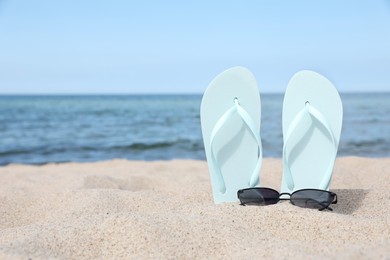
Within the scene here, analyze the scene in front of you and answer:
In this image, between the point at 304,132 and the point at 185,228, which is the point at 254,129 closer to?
the point at 304,132

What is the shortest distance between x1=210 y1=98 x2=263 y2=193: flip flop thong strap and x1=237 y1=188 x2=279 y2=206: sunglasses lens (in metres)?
0.14

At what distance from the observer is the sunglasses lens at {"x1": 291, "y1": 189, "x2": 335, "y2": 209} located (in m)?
2.65

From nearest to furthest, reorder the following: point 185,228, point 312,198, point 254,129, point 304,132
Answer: point 185,228 → point 312,198 → point 254,129 → point 304,132

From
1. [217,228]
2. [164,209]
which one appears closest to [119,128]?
[164,209]

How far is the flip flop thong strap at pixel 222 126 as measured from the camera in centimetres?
285

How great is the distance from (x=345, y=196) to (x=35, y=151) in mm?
6587

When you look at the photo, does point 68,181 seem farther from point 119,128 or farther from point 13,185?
point 119,128

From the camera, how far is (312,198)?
268cm

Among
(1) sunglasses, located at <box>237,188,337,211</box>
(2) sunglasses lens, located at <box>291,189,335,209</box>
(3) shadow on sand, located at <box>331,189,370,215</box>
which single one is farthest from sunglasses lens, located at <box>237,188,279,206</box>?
(3) shadow on sand, located at <box>331,189,370,215</box>

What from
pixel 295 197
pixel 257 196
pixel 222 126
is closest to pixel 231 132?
pixel 222 126

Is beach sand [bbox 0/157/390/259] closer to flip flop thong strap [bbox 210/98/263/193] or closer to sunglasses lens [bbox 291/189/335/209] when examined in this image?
sunglasses lens [bbox 291/189/335/209]

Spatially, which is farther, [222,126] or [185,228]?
[222,126]

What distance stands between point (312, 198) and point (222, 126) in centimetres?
69

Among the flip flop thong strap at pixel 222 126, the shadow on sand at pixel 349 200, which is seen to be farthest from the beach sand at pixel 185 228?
the flip flop thong strap at pixel 222 126
